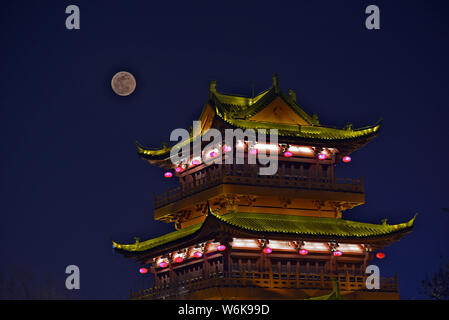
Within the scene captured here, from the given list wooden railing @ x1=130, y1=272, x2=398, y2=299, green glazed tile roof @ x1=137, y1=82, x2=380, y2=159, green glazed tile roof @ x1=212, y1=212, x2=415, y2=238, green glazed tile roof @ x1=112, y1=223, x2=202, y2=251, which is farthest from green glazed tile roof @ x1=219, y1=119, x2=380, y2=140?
wooden railing @ x1=130, y1=272, x2=398, y2=299

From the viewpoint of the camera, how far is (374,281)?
201 ft

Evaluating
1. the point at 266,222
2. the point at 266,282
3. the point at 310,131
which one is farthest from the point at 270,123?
the point at 266,282

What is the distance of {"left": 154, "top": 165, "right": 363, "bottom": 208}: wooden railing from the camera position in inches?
2420

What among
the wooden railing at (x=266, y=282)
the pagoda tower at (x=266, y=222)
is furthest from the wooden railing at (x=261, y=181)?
the wooden railing at (x=266, y=282)

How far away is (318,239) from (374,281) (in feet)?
15.2

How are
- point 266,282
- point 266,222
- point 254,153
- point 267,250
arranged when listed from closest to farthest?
point 266,282
point 267,250
point 266,222
point 254,153

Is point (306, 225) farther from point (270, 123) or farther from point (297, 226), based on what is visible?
point (270, 123)

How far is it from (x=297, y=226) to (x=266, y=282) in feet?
15.5

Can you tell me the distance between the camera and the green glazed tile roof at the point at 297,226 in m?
59.9

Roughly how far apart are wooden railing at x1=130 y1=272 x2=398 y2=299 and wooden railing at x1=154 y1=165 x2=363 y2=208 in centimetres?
582

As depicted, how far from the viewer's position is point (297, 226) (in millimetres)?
61250

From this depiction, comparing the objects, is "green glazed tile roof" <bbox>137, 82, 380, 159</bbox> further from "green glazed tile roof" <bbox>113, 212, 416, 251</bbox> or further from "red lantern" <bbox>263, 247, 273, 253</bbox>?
"red lantern" <bbox>263, 247, 273, 253</bbox>
